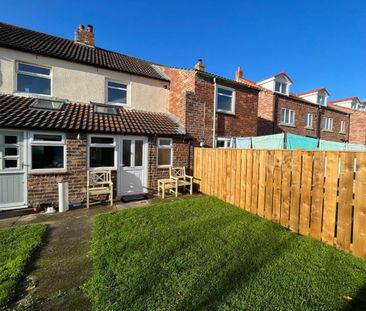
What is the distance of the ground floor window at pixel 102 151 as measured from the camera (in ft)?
23.8

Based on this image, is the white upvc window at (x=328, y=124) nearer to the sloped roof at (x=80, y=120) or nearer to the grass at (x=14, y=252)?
the sloped roof at (x=80, y=120)

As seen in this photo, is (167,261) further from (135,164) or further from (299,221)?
(135,164)

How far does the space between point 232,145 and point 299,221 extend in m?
6.54

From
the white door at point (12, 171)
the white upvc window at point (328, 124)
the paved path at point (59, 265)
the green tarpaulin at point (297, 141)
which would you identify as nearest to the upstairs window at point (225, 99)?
the green tarpaulin at point (297, 141)

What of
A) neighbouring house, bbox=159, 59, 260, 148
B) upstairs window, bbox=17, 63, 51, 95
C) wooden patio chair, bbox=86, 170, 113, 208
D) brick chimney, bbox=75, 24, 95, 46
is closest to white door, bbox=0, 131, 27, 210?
wooden patio chair, bbox=86, 170, 113, 208

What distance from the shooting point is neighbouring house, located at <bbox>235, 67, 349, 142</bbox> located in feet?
51.3

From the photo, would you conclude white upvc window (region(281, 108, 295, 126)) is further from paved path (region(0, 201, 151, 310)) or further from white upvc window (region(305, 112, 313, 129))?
paved path (region(0, 201, 151, 310))

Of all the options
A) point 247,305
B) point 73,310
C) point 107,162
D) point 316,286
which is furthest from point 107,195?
point 316,286

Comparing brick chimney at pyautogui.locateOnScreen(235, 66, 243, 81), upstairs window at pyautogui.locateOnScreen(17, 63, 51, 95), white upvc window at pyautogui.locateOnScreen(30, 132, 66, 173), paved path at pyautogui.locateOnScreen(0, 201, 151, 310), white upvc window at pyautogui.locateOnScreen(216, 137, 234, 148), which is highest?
A: brick chimney at pyautogui.locateOnScreen(235, 66, 243, 81)

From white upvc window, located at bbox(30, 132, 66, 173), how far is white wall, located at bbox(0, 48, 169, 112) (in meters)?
2.73

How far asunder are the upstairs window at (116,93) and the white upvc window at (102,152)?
2.88m

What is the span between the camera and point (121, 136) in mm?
7750

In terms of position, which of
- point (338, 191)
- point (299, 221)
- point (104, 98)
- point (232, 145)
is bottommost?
point (299, 221)

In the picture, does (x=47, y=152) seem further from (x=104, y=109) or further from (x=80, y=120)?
(x=104, y=109)
